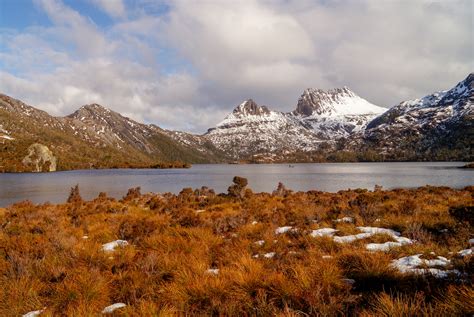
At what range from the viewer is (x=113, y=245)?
422 inches

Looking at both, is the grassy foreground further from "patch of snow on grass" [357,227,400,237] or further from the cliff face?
the cliff face

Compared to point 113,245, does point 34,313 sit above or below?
above

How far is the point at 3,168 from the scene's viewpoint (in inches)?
5261

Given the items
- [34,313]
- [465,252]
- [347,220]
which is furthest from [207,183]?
[34,313]

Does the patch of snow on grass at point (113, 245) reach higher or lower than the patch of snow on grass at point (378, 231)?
lower

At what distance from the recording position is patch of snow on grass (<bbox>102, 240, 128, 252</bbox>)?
33.3 feet

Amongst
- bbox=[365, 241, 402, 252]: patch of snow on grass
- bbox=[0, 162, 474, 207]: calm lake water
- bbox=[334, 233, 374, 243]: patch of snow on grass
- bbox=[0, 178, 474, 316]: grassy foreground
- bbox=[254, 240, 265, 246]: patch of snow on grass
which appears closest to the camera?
bbox=[0, 178, 474, 316]: grassy foreground

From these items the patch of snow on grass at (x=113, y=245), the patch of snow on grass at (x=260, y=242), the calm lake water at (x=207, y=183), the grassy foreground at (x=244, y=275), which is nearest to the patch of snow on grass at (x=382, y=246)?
the grassy foreground at (x=244, y=275)

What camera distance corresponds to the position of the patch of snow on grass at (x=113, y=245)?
10.2 m

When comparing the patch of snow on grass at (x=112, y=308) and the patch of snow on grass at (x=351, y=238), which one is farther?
the patch of snow on grass at (x=351, y=238)

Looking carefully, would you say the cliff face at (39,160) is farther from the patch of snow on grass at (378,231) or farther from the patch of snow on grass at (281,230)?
the patch of snow on grass at (378,231)

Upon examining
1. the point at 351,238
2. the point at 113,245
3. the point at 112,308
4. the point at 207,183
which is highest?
the point at 351,238

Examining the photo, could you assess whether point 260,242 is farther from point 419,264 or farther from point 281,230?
point 419,264

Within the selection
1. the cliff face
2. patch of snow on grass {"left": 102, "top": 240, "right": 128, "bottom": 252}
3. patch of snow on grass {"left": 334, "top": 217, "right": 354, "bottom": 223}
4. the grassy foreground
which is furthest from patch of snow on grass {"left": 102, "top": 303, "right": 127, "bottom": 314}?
the cliff face
